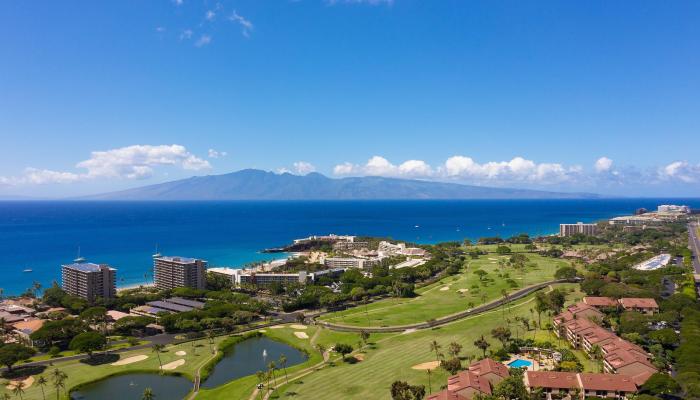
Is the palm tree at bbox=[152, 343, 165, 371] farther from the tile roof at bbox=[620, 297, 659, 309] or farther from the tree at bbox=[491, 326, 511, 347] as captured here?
the tile roof at bbox=[620, 297, 659, 309]

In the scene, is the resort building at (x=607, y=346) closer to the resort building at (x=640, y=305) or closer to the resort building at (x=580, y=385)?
the resort building at (x=580, y=385)

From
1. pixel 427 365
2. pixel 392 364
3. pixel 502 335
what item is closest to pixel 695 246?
pixel 502 335

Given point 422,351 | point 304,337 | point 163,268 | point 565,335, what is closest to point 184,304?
point 163,268

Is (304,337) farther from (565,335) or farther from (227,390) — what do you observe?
(565,335)

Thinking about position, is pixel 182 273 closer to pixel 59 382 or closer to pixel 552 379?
pixel 59 382

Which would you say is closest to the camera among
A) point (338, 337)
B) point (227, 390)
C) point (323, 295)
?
point (227, 390)

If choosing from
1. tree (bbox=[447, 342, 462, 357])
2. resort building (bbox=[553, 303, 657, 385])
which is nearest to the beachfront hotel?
tree (bbox=[447, 342, 462, 357])
